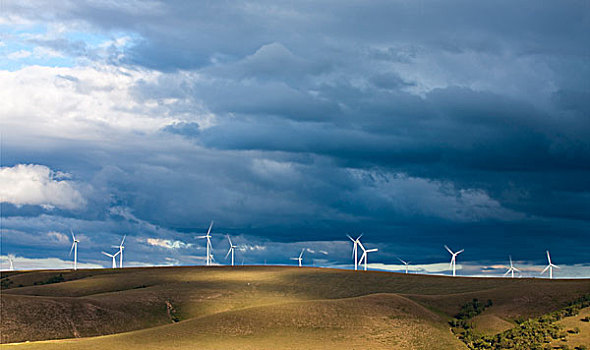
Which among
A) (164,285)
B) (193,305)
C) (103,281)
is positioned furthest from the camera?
(103,281)

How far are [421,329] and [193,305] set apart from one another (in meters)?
45.0

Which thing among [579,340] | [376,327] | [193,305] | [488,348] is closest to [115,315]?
[193,305]

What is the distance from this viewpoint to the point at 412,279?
14725 cm

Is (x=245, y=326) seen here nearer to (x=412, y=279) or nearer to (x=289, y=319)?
(x=289, y=319)

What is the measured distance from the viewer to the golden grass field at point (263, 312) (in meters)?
83.7

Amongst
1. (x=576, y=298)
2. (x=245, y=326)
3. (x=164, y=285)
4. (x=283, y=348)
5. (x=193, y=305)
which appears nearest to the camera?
(x=283, y=348)

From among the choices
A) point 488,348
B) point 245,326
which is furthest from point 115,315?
point 488,348

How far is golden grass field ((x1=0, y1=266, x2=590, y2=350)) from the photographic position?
275 feet

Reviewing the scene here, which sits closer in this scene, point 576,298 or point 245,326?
point 245,326

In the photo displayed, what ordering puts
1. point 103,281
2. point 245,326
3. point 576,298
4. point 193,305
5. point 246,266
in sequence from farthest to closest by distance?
point 246,266, point 103,281, point 193,305, point 576,298, point 245,326

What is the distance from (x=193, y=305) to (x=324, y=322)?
3614 cm

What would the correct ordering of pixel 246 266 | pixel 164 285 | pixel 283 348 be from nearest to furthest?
pixel 283 348 < pixel 164 285 < pixel 246 266

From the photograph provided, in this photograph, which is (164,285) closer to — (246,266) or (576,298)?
(246,266)

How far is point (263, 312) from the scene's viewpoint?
93.1 m
